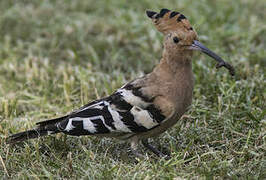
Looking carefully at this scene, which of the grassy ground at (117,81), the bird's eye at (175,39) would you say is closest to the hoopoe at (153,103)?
the bird's eye at (175,39)

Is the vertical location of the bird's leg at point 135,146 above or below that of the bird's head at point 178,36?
below

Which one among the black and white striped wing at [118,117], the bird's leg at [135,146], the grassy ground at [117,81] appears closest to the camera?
the grassy ground at [117,81]

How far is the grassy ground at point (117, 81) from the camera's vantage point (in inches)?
122

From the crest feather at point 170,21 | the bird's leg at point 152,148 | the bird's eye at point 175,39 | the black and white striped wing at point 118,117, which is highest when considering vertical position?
the crest feather at point 170,21

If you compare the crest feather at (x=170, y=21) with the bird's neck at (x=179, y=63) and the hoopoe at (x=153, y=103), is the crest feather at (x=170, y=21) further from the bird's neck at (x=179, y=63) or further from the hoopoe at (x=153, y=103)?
the bird's neck at (x=179, y=63)

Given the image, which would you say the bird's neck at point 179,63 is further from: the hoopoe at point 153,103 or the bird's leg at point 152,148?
the bird's leg at point 152,148

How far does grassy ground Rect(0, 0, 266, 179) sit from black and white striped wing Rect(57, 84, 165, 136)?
184 millimetres

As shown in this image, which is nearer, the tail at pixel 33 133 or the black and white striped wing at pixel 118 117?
the black and white striped wing at pixel 118 117

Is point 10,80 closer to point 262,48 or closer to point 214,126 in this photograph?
point 214,126

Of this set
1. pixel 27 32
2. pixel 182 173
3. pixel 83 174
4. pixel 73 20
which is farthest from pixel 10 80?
pixel 182 173

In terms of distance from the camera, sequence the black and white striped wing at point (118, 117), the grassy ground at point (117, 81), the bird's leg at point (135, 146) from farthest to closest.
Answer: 1. the bird's leg at point (135, 146)
2. the black and white striped wing at point (118, 117)
3. the grassy ground at point (117, 81)

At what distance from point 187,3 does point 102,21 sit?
1.20m

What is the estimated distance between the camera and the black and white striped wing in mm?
3193

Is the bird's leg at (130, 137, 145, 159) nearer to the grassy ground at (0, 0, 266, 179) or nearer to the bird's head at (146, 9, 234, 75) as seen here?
the grassy ground at (0, 0, 266, 179)
